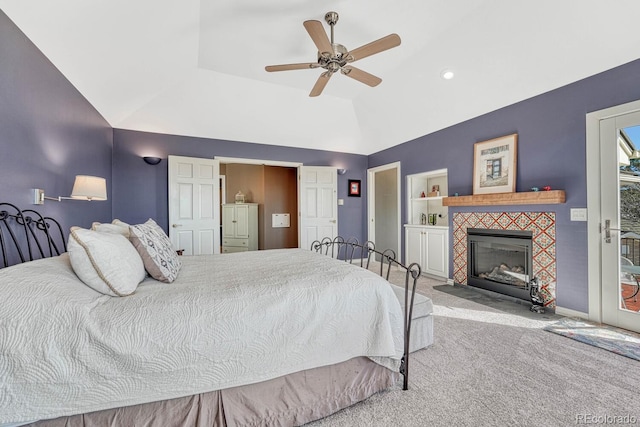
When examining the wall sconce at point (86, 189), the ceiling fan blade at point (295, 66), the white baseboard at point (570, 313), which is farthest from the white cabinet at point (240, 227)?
the white baseboard at point (570, 313)

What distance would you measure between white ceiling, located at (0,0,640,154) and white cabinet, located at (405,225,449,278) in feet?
5.76

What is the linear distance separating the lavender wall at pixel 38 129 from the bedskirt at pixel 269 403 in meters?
1.79

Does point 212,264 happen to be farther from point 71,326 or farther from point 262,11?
point 262,11

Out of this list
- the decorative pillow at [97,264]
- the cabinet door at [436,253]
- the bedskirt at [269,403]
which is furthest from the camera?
the cabinet door at [436,253]

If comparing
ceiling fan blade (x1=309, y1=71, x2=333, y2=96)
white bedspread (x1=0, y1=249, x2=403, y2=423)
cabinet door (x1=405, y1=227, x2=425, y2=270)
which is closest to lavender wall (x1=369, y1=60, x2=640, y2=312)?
cabinet door (x1=405, y1=227, x2=425, y2=270)

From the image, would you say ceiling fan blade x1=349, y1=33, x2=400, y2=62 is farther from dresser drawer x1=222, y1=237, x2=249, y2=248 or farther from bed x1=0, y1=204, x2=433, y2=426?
dresser drawer x1=222, y1=237, x2=249, y2=248

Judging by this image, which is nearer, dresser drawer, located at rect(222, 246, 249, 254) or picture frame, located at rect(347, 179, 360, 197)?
picture frame, located at rect(347, 179, 360, 197)

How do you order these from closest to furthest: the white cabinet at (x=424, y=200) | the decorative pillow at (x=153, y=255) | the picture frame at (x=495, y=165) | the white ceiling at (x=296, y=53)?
the decorative pillow at (x=153, y=255) → the white ceiling at (x=296, y=53) → the picture frame at (x=495, y=165) → the white cabinet at (x=424, y=200)

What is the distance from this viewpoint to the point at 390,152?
18.7 ft

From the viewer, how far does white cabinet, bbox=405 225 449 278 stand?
4.47 m

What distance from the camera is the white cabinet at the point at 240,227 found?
7.12 metres

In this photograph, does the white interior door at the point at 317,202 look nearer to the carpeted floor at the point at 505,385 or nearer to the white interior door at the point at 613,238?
the carpeted floor at the point at 505,385

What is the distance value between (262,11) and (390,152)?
3.67 meters

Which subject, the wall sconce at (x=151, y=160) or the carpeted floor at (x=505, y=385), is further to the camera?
the wall sconce at (x=151, y=160)
